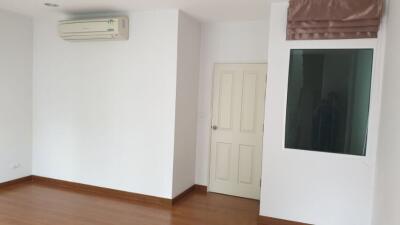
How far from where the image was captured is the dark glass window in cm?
306

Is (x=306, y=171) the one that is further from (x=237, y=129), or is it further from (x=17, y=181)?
(x=17, y=181)

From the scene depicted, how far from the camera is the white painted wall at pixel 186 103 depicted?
3932 millimetres

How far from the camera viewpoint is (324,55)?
3162mm

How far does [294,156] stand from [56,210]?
2949 mm

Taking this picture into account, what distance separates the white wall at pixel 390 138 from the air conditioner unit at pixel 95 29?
9.94 ft

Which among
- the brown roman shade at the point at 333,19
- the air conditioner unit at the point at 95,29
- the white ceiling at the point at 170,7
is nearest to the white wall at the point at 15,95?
the white ceiling at the point at 170,7

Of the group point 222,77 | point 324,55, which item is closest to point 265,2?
point 324,55

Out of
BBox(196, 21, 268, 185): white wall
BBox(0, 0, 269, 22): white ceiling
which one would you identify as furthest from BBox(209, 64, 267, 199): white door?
BBox(0, 0, 269, 22): white ceiling

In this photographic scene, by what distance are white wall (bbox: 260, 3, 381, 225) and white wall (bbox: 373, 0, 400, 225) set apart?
0.73ft

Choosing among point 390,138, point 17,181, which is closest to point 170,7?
point 390,138

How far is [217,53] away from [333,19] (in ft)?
5.94

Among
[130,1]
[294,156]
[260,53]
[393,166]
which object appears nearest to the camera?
[393,166]

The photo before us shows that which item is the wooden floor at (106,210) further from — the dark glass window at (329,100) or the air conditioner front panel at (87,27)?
the air conditioner front panel at (87,27)

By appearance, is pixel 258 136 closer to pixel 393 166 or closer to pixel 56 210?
pixel 393 166
